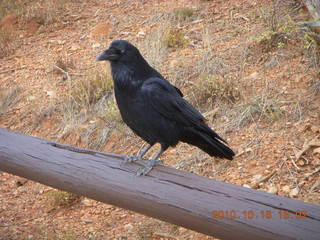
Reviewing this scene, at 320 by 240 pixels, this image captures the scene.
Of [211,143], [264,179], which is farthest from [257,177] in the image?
[211,143]

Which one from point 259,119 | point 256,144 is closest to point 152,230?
point 256,144

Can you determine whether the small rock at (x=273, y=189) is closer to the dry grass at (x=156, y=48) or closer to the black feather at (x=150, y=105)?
the black feather at (x=150, y=105)

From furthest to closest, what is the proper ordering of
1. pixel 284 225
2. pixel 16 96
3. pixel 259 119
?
pixel 16 96 < pixel 259 119 < pixel 284 225

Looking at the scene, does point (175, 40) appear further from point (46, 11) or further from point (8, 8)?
point (8, 8)

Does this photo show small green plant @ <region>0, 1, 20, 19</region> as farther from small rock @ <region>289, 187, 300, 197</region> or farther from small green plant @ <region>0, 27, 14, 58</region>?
small rock @ <region>289, 187, 300, 197</region>

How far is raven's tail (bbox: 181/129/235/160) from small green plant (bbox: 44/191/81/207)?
2.06 metres

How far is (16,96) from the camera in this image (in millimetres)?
7086

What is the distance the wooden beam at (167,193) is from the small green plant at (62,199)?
6.37 ft

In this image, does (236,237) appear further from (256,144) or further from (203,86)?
(203,86)

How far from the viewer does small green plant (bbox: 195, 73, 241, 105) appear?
5.43 meters

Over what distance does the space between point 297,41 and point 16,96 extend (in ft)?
13.7

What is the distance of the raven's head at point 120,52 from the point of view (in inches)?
129

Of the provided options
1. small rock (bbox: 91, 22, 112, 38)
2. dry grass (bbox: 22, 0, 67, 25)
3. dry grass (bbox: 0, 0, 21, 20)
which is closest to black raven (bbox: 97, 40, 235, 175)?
small rock (bbox: 91, 22, 112, 38)

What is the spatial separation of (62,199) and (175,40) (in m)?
3.13
